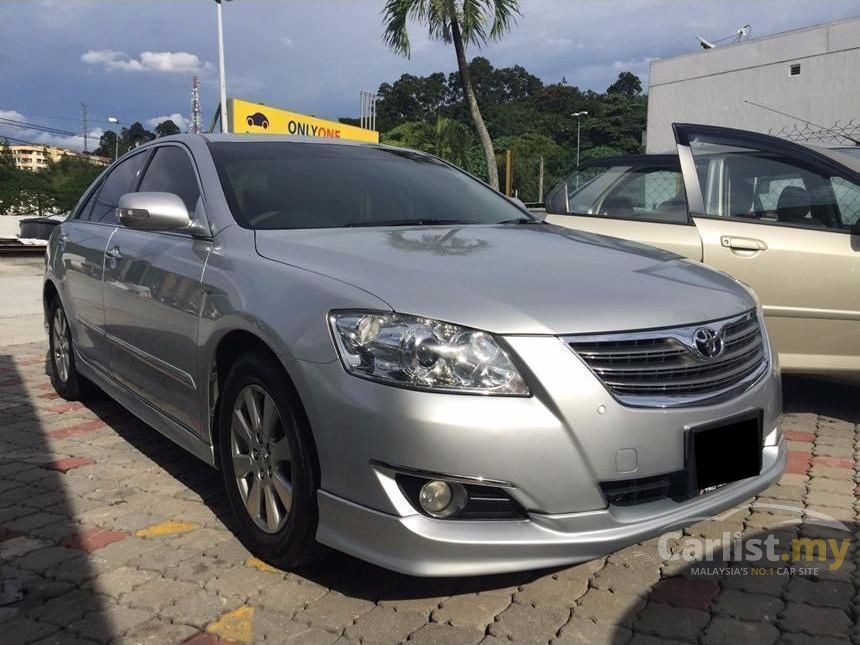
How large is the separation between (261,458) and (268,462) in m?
0.05

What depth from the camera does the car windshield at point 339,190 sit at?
125 inches

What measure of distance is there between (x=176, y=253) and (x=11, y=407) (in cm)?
260

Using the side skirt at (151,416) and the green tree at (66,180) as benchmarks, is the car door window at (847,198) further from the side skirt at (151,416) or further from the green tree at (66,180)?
the green tree at (66,180)

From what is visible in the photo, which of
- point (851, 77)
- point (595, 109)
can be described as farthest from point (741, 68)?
point (595, 109)

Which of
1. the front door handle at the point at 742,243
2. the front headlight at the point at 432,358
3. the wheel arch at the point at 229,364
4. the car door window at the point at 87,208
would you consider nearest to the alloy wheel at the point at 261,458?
the wheel arch at the point at 229,364

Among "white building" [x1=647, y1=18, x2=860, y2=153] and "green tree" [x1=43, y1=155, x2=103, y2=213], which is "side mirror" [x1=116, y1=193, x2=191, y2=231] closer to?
"white building" [x1=647, y1=18, x2=860, y2=153]

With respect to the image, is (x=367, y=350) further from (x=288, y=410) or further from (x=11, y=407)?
(x=11, y=407)

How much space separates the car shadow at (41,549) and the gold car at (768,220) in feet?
10.8

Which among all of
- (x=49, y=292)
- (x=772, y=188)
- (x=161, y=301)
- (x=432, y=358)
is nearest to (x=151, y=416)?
(x=161, y=301)

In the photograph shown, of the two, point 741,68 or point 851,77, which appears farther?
point 741,68

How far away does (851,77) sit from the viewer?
21.1 m

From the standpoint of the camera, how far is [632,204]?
4.93 meters

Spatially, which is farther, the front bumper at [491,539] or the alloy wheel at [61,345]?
the alloy wheel at [61,345]

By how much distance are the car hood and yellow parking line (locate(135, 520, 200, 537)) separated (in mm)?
1198
